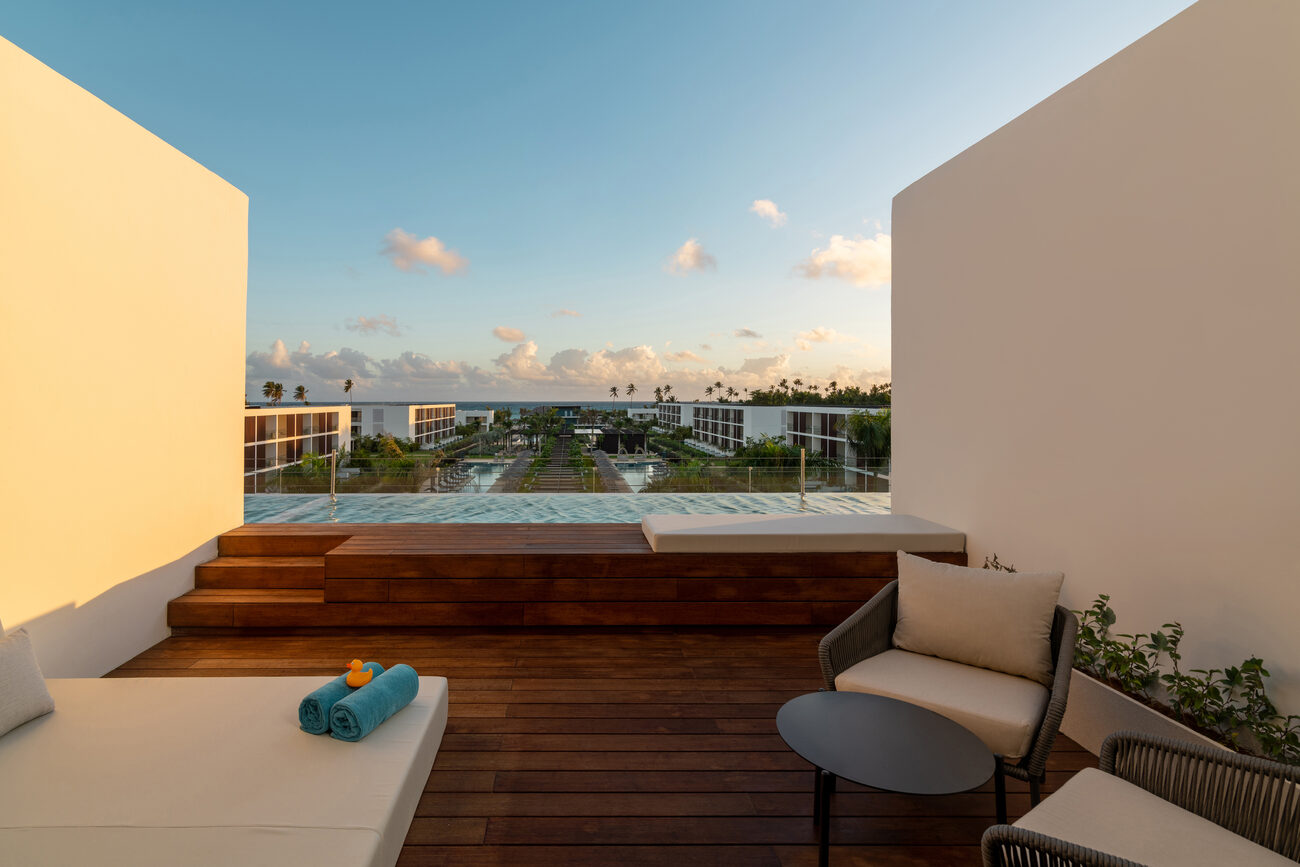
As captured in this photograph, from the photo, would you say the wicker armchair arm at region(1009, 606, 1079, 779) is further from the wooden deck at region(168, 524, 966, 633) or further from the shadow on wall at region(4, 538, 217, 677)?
the shadow on wall at region(4, 538, 217, 677)

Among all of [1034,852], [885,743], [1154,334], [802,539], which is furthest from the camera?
[802,539]

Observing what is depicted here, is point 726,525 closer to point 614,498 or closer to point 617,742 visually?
point 614,498

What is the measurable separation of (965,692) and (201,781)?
255cm

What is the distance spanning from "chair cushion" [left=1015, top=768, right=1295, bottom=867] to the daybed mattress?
1691mm

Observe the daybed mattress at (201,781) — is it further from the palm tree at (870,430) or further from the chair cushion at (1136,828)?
the palm tree at (870,430)

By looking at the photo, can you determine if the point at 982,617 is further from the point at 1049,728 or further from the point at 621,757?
the point at 621,757

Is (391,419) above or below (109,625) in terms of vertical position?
above

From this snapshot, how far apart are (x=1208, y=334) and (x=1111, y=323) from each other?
17.9 inches

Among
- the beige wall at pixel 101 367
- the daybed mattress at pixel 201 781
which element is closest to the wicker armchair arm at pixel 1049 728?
the daybed mattress at pixel 201 781

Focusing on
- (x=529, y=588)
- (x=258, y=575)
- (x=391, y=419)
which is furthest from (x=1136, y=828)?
(x=391, y=419)

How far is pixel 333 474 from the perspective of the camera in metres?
4.94

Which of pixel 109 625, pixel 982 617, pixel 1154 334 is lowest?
pixel 109 625

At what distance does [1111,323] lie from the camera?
2664 mm

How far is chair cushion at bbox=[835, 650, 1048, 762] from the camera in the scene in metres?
1.97
